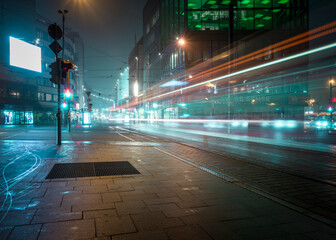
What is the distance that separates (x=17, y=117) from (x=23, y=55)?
45.5ft

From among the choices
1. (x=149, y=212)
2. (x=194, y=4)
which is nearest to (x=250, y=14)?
(x=194, y=4)

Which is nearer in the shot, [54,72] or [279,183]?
[279,183]

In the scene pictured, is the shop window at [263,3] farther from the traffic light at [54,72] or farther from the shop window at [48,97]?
the shop window at [48,97]

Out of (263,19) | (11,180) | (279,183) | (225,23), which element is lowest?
(279,183)

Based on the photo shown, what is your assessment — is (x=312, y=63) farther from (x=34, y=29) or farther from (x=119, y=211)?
(x=34, y=29)

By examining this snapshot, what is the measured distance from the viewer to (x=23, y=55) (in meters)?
33.2

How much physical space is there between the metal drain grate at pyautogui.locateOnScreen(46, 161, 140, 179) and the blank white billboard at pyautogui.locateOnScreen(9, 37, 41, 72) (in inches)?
1241

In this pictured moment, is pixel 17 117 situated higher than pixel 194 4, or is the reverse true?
pixel 194 4

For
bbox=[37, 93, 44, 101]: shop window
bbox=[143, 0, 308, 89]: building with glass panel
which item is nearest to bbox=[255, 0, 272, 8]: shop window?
bbox=[143, 0, 308, 89]: building with glass panel

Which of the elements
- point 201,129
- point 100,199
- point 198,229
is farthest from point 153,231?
point 201,129

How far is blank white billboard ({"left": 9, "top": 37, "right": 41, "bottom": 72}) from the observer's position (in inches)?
1243

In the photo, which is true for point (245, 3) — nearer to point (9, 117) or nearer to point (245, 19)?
point (245, 19)

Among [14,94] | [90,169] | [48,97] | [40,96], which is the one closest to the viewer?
[90,169]

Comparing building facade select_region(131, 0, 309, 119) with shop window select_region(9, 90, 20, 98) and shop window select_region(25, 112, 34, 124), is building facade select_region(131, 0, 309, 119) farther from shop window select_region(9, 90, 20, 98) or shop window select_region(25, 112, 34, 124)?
shop window select_region(25, 112, 34, 124)
